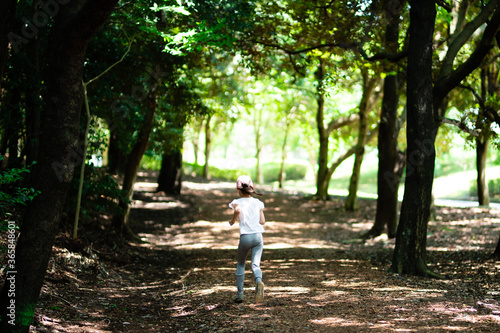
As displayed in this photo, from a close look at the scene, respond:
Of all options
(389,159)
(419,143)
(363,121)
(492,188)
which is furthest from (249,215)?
(492,188)

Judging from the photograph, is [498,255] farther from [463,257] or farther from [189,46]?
[189,46]

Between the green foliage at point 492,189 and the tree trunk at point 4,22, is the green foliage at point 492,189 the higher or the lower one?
the lower one

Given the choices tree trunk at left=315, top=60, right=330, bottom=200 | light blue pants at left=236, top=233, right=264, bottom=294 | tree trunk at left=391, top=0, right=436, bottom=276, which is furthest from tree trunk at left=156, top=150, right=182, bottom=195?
light blue pants at left=236, top=233, right=264, bottom=294

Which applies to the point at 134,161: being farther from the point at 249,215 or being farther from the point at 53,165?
the point at 53,165

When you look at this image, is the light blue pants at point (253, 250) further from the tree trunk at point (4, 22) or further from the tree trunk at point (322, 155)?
the tree trunk at point (322, 155)

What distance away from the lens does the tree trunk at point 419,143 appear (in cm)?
851

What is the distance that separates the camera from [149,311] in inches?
276

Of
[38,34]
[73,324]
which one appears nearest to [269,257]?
[73,324]

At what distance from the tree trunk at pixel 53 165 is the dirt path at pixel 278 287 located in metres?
0.84

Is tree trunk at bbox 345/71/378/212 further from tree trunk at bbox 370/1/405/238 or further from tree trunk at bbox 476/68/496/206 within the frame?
tree trunk at bbox 370/1/405/238

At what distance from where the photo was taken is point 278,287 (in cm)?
768

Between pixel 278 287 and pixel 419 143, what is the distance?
144 inches

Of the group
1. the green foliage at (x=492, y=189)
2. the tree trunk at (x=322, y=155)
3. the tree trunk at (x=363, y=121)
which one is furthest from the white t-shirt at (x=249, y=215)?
Result: the green foliage at (x=492, y=189)

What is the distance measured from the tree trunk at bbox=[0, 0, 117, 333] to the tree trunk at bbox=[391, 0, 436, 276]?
5.95 m
